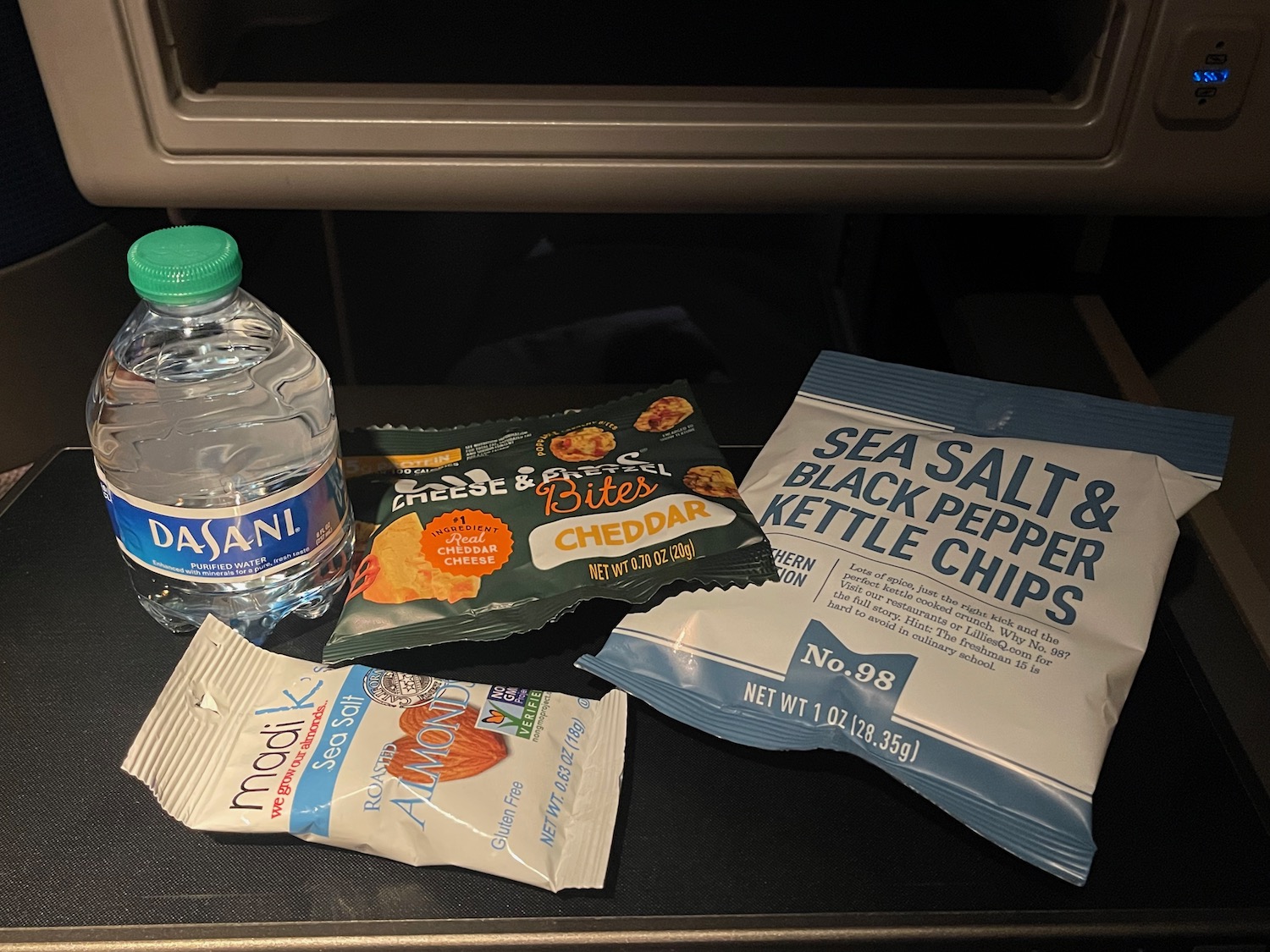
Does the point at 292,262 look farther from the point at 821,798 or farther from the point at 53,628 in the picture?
the point at 821,798

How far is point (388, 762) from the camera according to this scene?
0.55 meters

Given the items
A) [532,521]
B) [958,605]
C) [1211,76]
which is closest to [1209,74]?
[1211,76]

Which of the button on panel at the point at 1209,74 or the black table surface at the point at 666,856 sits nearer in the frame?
the black table surface at the point at 666,856

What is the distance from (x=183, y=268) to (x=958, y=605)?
458 mm

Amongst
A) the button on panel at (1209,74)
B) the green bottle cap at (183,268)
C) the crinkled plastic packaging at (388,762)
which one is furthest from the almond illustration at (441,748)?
the button on panel at (1209,74)

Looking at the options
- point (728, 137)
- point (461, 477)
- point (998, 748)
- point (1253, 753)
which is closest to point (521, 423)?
point (461, 477)

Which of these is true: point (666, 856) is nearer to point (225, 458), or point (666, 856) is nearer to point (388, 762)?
point (388, 762)

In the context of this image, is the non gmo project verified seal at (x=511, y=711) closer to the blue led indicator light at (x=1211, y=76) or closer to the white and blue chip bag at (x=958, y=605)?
the white and blue chip bag at (x=958, y=605)

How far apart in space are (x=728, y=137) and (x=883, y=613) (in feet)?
1.01

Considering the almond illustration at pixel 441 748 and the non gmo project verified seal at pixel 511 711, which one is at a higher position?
the almond illustration at pixel 441 748

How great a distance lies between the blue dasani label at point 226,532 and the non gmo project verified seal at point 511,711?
140 millimetres

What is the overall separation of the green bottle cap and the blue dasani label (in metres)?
0.11

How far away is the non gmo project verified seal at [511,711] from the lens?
579mm

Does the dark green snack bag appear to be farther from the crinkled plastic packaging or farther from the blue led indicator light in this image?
the blue led indicator light
